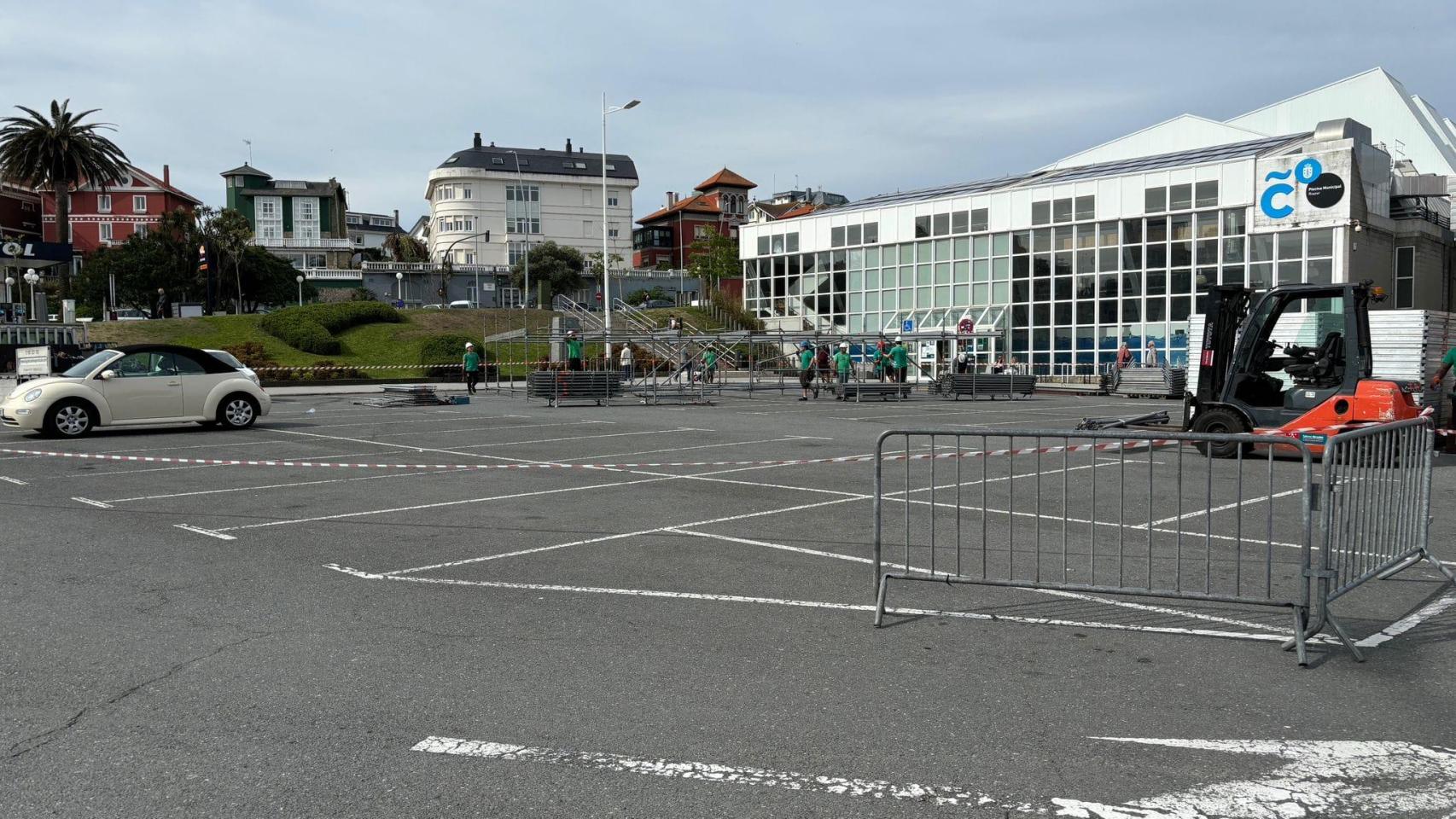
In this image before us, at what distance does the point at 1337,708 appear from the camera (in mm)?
4715

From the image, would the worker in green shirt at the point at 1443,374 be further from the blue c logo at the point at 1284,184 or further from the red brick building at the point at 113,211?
the red brick building at the point at 113,211

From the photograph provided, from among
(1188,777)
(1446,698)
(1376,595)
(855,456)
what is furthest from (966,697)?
(855,456)

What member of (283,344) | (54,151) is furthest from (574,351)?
(54,151)

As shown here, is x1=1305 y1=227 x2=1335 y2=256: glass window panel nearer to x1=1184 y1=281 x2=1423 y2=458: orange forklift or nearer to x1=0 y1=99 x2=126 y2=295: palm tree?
x1=1184 y1=281 x2=1423 y2=458: orange forklift

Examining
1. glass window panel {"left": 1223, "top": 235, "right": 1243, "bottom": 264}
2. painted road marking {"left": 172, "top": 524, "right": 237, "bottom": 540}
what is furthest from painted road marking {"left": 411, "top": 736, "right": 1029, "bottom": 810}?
glass window panel {"left": 1223, "top": 235, "right": 1243, "bottom": 264}

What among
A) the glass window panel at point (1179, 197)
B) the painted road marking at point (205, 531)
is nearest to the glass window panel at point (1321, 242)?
the glass window panel at point (1179, 197)

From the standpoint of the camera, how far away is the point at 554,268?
9281 centimetres

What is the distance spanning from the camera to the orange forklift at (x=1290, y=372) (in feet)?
45.9

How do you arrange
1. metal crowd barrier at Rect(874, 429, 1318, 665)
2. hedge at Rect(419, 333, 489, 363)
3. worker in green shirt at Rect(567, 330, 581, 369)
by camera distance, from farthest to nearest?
hedge at Rect(419, 333, 489, 363) < worker in green shirt at Rect(567, 330, 581, 369) < metal crowd barrier at Rect(874, 429, 1318, 665)

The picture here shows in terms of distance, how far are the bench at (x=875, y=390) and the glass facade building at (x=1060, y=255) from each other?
4.92 m

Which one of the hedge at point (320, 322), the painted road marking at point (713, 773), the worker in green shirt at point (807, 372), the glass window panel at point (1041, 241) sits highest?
the glass window panel at point (1041, 241)

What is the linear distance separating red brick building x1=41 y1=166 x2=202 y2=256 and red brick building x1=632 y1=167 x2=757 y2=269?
47.5 meters

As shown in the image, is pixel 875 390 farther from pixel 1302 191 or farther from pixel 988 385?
pixel 1302 191

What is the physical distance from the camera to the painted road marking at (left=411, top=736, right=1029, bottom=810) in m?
3.77
